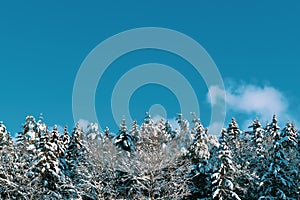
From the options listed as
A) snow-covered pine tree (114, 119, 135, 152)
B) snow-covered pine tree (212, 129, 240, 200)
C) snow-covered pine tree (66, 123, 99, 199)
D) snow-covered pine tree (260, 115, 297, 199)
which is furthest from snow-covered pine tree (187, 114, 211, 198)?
snow-covered pine tree (66, 123, 99, 199)

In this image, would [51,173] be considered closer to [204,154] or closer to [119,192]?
[119,192]

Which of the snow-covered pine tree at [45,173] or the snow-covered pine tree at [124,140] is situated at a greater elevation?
the snow-covered pine tree at [124,140]

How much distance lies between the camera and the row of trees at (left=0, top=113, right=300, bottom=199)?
32.4 m

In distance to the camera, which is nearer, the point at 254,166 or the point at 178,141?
the point at 178,141

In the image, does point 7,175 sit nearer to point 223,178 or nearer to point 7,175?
point 7,175

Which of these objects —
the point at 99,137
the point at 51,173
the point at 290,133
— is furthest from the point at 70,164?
the point at 290,133

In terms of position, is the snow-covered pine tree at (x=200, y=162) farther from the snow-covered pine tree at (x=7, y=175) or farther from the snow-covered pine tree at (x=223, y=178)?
the snow-covered pine tree at (x=7, y=175)

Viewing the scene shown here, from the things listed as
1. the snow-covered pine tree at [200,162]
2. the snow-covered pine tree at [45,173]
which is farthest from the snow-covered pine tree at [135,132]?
the snow-covered pine tree at [45,173]

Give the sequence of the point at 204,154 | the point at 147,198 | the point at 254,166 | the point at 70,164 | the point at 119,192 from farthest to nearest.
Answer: the point at 254,166, the point at 70,164, the point at 204,154, the point at 119,192, the point at 147,198

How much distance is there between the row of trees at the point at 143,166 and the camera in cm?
3238

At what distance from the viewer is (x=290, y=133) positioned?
1740 inches

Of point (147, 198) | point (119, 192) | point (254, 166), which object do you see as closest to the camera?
point (147, 198)

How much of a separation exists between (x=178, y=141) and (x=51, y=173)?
1111 cm

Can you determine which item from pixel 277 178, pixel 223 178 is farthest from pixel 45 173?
pixel 277 178
